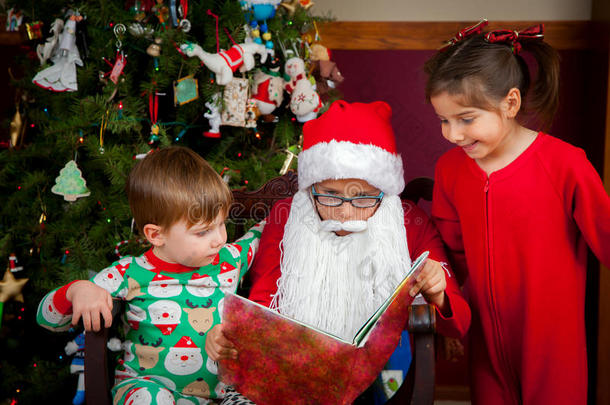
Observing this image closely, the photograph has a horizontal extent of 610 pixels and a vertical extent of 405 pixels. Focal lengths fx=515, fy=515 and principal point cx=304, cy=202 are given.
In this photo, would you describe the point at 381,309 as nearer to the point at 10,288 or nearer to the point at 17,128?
the point at 10,288

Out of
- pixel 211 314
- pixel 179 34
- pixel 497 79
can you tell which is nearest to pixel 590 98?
pixel 497 79

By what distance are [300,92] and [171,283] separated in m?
0.86

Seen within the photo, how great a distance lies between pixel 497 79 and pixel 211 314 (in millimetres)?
1017

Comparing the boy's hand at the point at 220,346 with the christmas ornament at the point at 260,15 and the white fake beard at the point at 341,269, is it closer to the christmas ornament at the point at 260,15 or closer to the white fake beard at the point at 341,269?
the white fake beard at the point at 341,269

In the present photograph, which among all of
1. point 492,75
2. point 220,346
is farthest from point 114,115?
point 492,75

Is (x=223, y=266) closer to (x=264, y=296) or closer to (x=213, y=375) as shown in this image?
(x=264, y=296)

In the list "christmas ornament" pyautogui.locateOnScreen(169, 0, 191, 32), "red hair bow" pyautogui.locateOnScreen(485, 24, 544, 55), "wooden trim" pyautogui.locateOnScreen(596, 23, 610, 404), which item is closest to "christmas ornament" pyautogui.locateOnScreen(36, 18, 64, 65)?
"christmas ornament" pyautogui.locateOnScreen(169, 0, 191, 32)

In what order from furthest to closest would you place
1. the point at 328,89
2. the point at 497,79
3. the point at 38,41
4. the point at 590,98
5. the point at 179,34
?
the point at 590,98, the point at 328,89, the point at 38,41, the point at 179,34, the point at 497,79

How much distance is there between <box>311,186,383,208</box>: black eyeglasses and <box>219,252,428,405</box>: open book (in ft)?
1.26

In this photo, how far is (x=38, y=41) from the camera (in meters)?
2.00

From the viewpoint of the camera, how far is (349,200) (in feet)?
5.00

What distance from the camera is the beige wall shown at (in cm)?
257

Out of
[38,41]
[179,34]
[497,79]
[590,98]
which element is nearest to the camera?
[497,79]

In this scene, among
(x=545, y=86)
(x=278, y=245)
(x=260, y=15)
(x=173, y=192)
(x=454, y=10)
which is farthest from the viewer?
(x=454, y=10)
